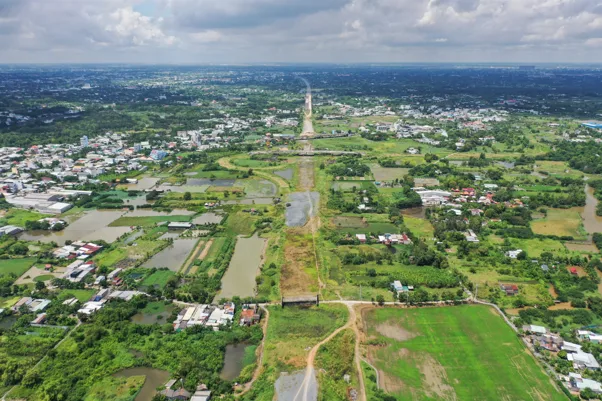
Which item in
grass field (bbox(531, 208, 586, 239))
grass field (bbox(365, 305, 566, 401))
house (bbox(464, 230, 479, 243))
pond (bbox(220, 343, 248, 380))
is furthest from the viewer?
grass field (bbox(531, 208, 586, 239))

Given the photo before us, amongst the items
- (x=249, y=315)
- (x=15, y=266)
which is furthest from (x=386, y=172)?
(x=15, y=266)

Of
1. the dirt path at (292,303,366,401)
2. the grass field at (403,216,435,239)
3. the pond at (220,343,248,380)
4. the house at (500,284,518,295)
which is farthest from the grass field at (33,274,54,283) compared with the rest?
the house at (500,284,518,295)

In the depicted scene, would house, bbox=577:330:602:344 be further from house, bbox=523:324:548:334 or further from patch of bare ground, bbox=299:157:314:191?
A: patch of bare ground, bbox=299:157:314:191

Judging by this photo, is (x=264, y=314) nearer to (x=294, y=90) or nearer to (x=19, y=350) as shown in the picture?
(x=19, y=350)

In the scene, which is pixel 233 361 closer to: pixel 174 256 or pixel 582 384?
pixel 174 256

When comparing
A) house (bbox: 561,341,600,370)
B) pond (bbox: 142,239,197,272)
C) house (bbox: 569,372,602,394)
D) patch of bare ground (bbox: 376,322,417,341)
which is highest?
pond (bbox: 142,239,197,272)

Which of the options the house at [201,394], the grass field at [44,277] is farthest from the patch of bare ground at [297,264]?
the grass field at [44,277]

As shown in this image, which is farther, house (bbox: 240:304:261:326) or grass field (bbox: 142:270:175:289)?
grass field (bbox: 142:270:175:289)
